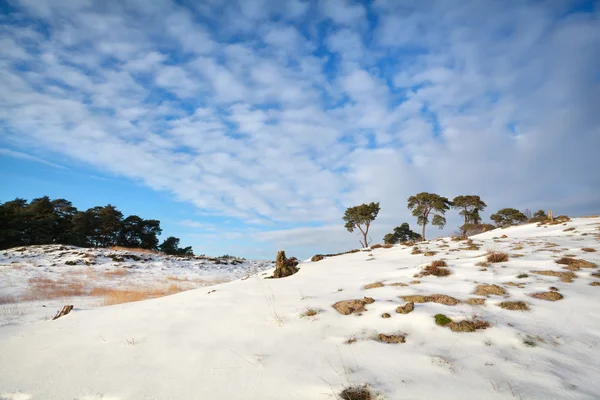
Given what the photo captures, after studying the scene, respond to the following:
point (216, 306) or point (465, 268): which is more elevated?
point (465, 268)

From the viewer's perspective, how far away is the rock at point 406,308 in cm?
521

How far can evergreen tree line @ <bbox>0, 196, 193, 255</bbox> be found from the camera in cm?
3803

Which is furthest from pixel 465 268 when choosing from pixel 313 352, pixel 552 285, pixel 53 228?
pixel 53 228

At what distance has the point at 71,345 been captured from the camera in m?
5.20

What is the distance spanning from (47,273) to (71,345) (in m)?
20.9

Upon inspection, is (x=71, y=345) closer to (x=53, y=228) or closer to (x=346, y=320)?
(x=346, y=320)

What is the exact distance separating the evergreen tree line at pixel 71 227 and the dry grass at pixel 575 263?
170 feet

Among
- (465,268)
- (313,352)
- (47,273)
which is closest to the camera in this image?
(313,352)

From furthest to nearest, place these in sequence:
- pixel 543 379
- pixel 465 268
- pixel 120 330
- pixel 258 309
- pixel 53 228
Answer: pixel 53 228 < pixel 465 268 < pixel 258 309 < pixel 120 330 < pixel 543 379

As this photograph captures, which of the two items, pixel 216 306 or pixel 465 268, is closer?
pixel 216 306

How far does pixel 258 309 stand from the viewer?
6.34 meters

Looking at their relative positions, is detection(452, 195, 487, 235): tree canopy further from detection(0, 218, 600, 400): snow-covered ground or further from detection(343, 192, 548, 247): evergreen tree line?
detection(0, 218, 600, 400): snow-covered ground

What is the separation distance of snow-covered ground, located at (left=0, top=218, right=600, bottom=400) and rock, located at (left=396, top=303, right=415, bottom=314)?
11 cm

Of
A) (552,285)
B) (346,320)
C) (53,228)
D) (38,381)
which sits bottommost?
(38,381)
